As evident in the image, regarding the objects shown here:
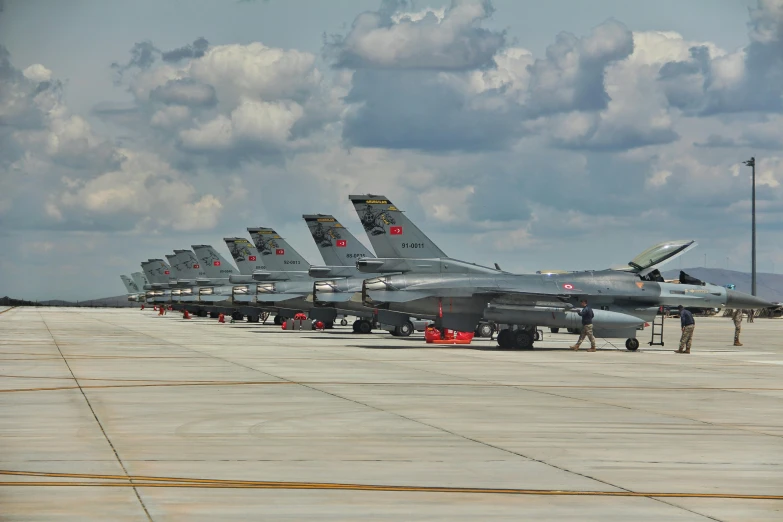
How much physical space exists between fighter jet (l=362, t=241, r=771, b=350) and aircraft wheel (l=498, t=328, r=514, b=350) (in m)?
0.03

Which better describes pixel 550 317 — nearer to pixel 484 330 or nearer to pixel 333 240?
pixel 484 330

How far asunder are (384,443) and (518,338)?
22386 millimetres

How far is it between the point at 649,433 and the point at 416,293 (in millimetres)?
20167

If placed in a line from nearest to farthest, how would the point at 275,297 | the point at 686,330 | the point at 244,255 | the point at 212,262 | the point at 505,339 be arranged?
the point at 686,330, the point at 505,339, the point at 275,297, the point at 244,255, the point at 212,262

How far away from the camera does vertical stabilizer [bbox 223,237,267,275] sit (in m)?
69.8

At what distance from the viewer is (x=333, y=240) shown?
48.6 meters

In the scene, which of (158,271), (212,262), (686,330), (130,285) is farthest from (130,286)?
(686,330)

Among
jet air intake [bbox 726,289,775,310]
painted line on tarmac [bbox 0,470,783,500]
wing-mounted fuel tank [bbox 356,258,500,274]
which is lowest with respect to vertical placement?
painted line on tarmac [bbox 0,470,783,500]

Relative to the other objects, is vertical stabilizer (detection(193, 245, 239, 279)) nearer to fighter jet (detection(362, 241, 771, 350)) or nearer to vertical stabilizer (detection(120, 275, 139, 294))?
fighter jet (detection(362, 241, 771, 350))

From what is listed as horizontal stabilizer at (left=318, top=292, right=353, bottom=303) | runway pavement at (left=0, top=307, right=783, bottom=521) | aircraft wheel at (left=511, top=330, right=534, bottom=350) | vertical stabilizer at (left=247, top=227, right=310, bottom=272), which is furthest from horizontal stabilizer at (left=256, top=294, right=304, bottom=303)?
runway pavement at (left=0, top=307, right=783, bottom=521)

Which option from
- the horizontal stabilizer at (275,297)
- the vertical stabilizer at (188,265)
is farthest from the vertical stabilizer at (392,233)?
the vertical stabilizer at (188,265)

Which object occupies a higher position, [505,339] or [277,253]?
[277,253]

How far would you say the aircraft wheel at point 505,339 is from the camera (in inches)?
1325

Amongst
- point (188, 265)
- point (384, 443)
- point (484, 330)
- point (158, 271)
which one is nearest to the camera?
point (384, 443)
